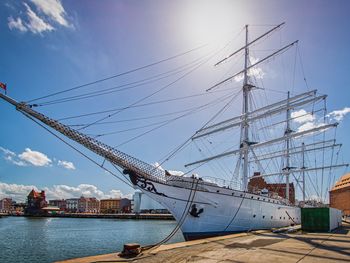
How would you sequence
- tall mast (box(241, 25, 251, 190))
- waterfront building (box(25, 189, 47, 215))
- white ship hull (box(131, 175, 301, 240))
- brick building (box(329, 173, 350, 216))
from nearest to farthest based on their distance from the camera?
1. white ship hull (box(131, 175, 301, 240))
2. tall mast (box(241, 25, 251, 190))
3. brick building (box(329, 173, 350, 216))
4. waterfront building (box(25, 189, 47, 215))

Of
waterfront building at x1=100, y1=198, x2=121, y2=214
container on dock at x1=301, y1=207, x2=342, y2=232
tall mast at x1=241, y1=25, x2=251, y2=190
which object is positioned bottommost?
waterfront building at x1=100, y1=198, x2=121, y2=214

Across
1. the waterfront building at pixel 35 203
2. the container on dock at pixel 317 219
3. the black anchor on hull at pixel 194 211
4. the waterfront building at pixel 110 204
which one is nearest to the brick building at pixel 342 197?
the container on dock at pixel 317 219

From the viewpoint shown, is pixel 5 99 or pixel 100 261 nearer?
pixel 100 261

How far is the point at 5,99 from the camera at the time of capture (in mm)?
15398

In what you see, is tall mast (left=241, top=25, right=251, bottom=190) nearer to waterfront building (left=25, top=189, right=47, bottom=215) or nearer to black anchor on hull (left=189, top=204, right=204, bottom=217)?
black anchor on hull (left=189, top=204, right=204, bottom=217)

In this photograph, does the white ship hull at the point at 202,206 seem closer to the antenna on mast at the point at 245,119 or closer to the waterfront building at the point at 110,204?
the antenna on mast at the point at 245,119

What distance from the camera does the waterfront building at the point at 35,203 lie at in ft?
449

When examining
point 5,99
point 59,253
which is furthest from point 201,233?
point 5,99

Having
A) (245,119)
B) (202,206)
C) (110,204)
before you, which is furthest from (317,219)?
(110,204)

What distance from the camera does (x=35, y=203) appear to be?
5482 inches

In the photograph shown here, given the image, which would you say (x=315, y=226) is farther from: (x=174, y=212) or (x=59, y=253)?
(x=59, y=253)

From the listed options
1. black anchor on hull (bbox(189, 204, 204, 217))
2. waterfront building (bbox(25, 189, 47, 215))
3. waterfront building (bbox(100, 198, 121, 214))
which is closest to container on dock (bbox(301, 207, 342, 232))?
black anchor on hull (bbox(189, 204, 204, 217))

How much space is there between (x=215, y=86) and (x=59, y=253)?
2413 centimetres

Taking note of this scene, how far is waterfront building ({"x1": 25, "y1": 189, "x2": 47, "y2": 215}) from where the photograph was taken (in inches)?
5394
